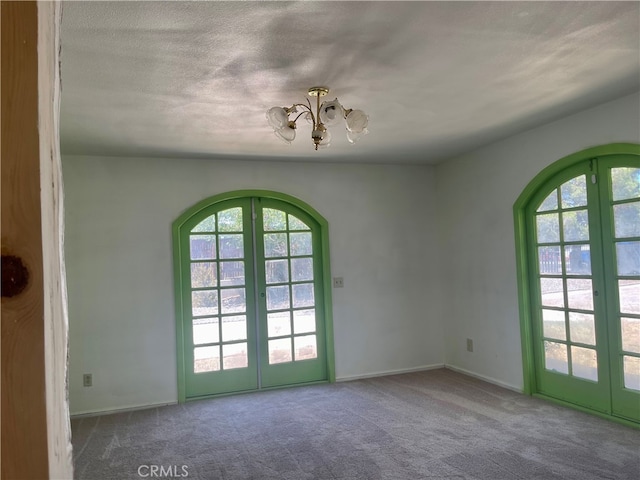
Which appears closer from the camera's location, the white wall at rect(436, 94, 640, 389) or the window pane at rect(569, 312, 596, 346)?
the window pane at rect(569, 312, 596, 346)

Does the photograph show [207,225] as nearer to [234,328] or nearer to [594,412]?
[234,328]

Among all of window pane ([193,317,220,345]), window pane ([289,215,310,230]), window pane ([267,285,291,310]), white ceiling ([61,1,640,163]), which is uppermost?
white ceiling ([61,1,640,163])

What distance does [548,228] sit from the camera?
4.01 m

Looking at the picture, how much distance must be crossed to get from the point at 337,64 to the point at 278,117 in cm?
42

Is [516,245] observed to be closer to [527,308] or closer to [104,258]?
[527,308]

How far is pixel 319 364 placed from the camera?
496cm

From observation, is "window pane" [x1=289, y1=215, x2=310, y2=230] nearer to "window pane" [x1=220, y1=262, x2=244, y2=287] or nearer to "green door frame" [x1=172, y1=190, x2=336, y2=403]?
"green door frame" [x1=172, y1=190, x2=336, y2=403]

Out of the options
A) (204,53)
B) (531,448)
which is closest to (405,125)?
(204,53)

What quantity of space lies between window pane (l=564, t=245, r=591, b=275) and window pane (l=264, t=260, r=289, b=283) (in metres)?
2.60

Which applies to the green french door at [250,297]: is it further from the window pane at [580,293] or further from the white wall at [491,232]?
the window pane at [580,293]

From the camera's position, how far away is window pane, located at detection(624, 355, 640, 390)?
10.7 feet

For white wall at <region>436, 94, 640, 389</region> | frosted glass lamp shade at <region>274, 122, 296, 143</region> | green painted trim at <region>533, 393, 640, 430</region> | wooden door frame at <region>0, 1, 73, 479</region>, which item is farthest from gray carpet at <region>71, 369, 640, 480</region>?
wooden door frame at <region>0, 1, 73, 479</region>

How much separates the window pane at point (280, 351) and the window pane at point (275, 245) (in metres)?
0.89

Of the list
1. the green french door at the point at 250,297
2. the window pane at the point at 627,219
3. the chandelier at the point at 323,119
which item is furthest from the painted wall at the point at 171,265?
the window pane at the point at 627,219
